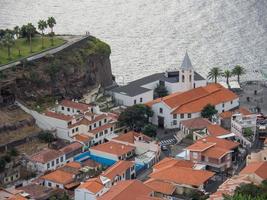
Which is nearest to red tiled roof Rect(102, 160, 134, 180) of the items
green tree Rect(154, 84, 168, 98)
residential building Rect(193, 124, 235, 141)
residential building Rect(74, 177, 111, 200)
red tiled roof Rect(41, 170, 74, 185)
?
residential building Rect(74, 177, 111, 200)

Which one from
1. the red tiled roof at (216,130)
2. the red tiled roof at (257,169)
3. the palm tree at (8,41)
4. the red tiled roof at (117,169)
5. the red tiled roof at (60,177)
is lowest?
the red tiled roof at (60,177)

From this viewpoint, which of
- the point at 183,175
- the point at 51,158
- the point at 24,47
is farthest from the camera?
the point at 24,47

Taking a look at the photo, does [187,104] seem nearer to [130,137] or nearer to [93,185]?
[130,137]

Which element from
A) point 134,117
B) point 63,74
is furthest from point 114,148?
point 63,74

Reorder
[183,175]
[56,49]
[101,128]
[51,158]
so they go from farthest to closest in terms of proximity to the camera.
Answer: [56,49], [101,128], [51,158], [183,175]

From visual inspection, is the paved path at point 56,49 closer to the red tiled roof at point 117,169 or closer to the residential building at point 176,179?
the red tiled roof at point 117,169

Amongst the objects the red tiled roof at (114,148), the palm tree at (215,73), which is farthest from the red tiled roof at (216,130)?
the palm tree at (215,73)
